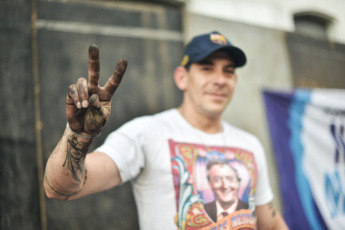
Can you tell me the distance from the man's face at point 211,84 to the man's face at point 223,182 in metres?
0.40

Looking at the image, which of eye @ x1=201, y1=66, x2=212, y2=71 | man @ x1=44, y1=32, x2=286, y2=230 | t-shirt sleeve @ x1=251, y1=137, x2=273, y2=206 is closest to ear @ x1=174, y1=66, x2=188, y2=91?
man @ x1=44, y1=32, x2=286, y2=230

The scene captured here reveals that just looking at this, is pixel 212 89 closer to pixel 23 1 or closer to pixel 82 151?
pixel 82 151

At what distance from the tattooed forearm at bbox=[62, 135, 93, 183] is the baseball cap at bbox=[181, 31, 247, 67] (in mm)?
1028

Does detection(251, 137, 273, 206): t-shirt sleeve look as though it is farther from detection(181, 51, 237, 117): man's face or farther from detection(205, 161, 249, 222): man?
detection(181, 51, 237, 117): man's face

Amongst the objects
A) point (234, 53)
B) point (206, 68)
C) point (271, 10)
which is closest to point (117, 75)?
point (206, 68)

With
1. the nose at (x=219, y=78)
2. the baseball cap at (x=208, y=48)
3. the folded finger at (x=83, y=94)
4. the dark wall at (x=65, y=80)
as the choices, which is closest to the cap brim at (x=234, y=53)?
the baseball cap at (x=208, y=48)

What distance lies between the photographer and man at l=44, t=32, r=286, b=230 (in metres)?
1.04

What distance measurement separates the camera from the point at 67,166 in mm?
1103

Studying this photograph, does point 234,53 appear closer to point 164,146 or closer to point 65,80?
point 164,146

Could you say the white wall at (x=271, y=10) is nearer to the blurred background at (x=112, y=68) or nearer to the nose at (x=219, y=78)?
the blurred background at (x=112, y=68)

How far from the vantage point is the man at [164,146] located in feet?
3.41

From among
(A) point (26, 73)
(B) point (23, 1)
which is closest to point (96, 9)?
(B) point (23, 1)

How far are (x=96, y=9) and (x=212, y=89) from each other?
1.78 meters

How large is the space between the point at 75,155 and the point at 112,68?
1853 mm
